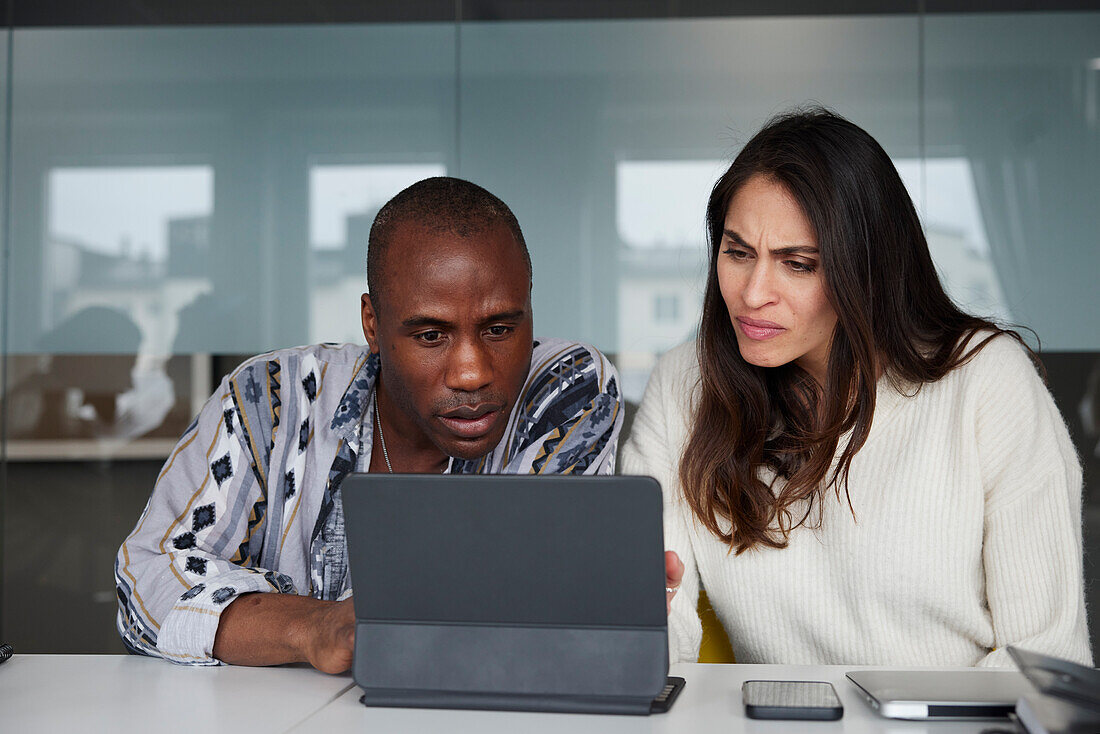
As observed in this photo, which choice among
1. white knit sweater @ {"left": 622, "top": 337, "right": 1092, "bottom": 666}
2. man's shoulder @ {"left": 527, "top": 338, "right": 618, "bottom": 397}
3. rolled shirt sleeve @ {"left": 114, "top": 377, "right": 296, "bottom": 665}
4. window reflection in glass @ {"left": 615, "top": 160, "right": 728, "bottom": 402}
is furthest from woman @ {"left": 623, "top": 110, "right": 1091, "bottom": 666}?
window reflection in glass @ {"left": 615, "top": 160, "right": 728, "bottom": 402}

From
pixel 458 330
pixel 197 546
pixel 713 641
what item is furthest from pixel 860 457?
pixel 197 546

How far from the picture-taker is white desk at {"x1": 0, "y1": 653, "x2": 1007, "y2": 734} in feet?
3.54

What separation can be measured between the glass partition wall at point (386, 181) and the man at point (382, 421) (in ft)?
5.14

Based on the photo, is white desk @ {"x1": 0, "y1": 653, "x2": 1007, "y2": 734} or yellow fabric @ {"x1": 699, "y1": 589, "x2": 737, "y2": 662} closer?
white desk @ {"x1": 0, "y1": 653, "x2": 1007, "y2": 734}

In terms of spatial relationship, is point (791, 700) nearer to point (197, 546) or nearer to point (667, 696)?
point (667, 696)

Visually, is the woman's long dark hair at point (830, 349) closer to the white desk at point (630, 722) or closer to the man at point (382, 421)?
the man at point (382, 421)

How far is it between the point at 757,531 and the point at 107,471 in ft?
8.36

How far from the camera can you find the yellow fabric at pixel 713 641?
1959 millimetres

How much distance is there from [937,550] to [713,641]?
1.60 feet

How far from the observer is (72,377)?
11.4 feet

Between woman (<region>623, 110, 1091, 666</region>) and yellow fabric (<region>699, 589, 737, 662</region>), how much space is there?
6cm

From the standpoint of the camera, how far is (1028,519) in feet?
5.40

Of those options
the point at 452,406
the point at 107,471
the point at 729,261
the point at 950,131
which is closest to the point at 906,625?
the point at 729,261

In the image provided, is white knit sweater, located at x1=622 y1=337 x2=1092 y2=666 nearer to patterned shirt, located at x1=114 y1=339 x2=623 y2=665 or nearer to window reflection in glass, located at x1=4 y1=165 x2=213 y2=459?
patterned shirt, located at x1=114 y1=339 x2=623 y2=665
